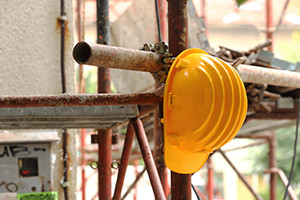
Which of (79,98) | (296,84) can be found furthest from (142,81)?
(79,98)

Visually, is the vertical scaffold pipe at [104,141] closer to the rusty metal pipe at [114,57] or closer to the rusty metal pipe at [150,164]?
the rusty metal pipe at [150,164]

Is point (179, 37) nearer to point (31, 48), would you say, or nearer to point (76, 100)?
point (76, 100)

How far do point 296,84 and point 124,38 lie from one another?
4.35m

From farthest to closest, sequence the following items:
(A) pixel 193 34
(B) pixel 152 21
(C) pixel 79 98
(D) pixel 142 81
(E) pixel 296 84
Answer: (D) pixel 142 81
(B) pixel 152 21
(A) pixel 193 34
(E) pixel 296 84
(C) pixel 79 98

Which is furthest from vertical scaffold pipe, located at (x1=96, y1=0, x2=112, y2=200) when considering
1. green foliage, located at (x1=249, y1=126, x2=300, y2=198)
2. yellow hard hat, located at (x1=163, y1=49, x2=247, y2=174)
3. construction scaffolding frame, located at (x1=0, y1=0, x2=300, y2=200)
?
green foliage, located at (x1=249, y1=126, x2=300, y2=198)

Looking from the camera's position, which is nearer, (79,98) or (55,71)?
(79,98)

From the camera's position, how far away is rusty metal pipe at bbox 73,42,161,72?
7.78 ft

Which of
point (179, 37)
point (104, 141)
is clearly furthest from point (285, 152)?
point (179, 37)

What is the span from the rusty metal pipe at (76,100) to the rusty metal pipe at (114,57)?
0.58 ft

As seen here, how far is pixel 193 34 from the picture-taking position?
5.56 metres

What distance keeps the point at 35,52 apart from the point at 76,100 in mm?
1995

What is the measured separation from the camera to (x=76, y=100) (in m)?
2.70

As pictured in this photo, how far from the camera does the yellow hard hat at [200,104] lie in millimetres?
2436

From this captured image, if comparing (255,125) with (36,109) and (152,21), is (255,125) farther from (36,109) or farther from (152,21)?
(36,109)
